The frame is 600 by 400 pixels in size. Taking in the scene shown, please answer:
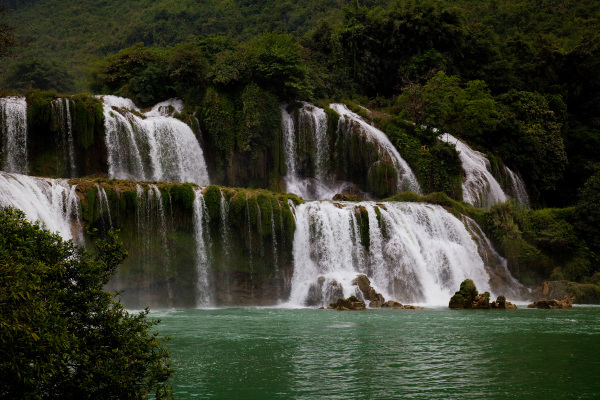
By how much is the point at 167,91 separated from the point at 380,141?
47.7 feet

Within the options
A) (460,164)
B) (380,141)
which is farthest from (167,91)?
(460,164)

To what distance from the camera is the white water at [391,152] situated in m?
36.7

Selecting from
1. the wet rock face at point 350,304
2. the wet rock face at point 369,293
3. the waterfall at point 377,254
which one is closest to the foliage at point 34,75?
the waterfall at point 377,254

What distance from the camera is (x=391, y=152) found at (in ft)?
122

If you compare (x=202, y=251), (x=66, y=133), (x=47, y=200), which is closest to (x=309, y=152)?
(x=202, y=251)

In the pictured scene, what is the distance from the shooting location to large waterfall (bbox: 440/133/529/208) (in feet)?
124

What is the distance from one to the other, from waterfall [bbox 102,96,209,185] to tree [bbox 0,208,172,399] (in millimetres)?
23687

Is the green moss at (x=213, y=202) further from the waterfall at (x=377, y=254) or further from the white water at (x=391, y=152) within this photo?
the white water at (x=391, y=152)

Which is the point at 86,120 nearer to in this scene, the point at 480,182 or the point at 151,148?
the point at 151,148

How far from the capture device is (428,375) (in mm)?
11305

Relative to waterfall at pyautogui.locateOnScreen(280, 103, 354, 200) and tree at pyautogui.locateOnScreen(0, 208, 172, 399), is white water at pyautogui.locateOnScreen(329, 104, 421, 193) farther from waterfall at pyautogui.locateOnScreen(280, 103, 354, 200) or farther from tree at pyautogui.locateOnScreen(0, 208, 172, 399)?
tree at pyautogui.locateOnScreen(0, 208, 172, 399)

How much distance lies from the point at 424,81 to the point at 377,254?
76.5 ft

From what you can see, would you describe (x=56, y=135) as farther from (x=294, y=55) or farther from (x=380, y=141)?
(x=380, y=141)

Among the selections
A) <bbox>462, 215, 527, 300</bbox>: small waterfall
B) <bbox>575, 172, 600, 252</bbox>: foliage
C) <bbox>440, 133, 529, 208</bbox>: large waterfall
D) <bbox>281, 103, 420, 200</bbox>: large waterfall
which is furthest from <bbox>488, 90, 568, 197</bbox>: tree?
<bbox>462, 215, 527, 300</bbox>: small waterfall
